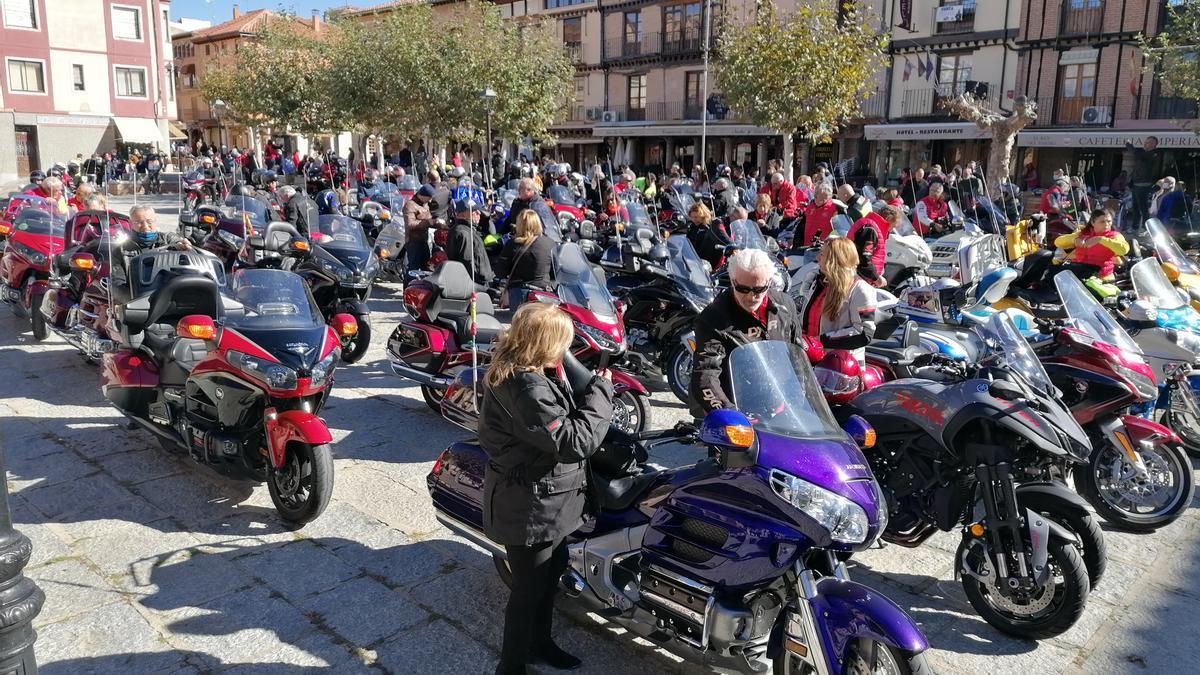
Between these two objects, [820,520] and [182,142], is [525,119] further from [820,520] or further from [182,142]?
[182,142]

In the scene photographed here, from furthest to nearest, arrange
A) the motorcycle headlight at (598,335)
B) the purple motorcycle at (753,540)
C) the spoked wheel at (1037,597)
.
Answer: the motorcycle headlight at (598,335) → the spoked wheel at (1037,597) → the purple motorcycle at (753,540)

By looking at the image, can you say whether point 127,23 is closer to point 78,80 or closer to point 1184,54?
point 78,80

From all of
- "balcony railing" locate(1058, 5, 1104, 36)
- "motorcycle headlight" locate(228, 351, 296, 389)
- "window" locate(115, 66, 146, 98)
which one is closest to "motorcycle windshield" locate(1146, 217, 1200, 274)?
"motorcycle headlight" locate(228, 351, 296, 389)

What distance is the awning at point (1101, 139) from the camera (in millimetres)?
25000

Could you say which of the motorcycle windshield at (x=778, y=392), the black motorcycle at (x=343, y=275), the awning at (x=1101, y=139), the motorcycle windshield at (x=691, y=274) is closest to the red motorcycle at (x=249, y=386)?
the black motorcycle at (x=343, y=275)

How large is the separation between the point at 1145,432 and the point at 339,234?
8.03m

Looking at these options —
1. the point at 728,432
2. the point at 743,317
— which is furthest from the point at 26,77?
the point at 728,432

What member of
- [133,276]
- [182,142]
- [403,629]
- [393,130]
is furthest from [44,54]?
[403,629]

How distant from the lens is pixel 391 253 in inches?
496

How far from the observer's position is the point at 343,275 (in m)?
9.05

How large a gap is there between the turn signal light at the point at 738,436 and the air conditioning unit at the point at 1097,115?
96.5 ft

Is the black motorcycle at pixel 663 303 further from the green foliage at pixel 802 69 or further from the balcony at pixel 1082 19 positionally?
the balcony at pixel 1082 19

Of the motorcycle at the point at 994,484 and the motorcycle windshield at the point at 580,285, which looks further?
the motorcycle windshield at the point at 580,285

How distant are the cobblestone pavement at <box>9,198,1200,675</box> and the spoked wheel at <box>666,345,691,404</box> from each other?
50.7 inches
